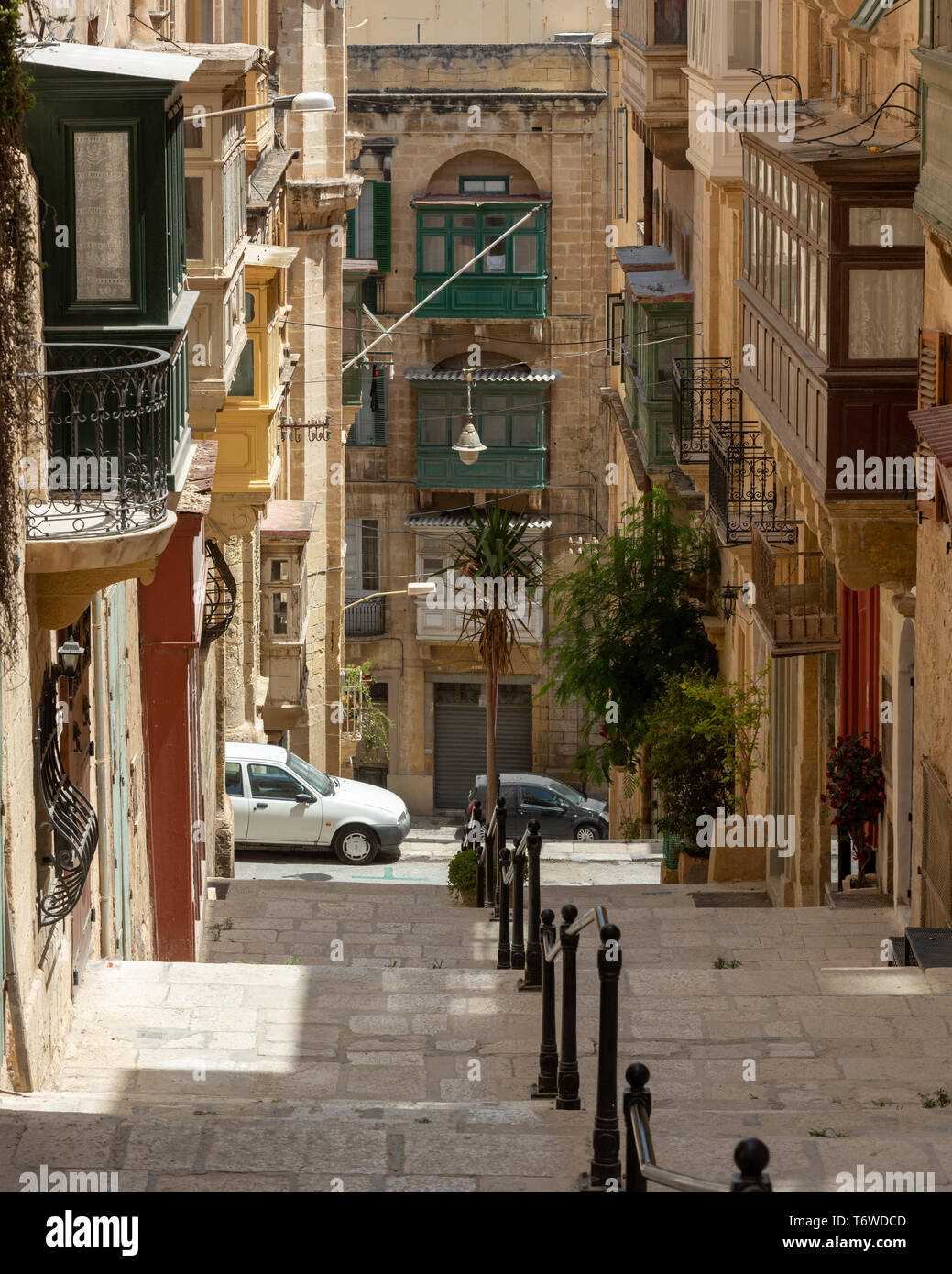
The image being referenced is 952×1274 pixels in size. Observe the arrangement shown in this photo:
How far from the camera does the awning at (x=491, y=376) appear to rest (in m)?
40.3

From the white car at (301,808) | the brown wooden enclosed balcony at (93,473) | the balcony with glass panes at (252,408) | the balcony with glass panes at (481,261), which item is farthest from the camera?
the balcony with glass panes at (481,261)

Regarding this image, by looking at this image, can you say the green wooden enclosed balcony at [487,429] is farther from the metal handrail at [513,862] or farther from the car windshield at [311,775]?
the metal handrail at [513,862]

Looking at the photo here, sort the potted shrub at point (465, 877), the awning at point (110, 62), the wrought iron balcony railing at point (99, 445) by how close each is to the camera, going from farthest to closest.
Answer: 1. the potted shrub at point (465, 877)
2. the awning at point (110, 62)
3. the wrought iron balcony railing at point (99, 445)

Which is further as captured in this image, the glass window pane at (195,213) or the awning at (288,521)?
the awning at (288,521)

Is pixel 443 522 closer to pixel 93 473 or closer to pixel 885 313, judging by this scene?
pixel 885 313

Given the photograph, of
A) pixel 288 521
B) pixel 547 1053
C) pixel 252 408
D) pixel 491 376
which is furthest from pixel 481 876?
pixel 491 376

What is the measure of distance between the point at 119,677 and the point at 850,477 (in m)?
5.48

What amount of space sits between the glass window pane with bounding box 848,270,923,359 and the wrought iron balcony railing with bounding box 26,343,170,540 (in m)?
5.39

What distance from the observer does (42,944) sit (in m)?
10.2

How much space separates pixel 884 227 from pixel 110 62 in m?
5.72

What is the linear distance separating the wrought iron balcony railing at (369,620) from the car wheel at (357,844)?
1319cm

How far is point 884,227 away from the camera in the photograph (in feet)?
44.6

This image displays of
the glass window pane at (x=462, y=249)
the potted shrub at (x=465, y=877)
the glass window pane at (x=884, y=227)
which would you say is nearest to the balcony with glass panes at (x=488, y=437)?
the glass window pane at (x=462, y=249)
